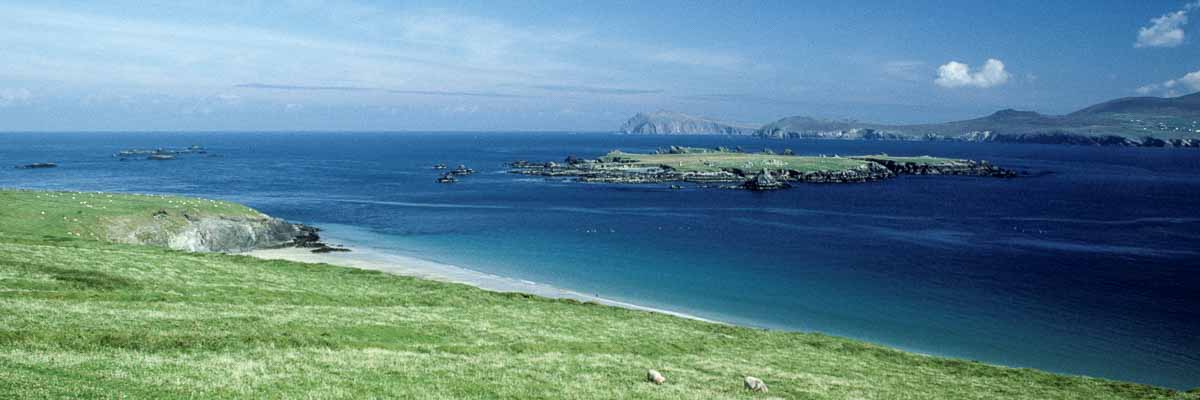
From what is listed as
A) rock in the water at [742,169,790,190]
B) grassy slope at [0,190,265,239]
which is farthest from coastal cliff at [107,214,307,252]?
rock in the water at [742,169,790,190]

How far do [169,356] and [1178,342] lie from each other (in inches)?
2192

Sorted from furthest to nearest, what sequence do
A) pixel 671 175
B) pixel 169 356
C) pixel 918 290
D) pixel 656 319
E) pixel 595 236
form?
pixel 671 175 → pixel 595 236 → pixel 918 290 → pixel 656 319 → pixel 169 356

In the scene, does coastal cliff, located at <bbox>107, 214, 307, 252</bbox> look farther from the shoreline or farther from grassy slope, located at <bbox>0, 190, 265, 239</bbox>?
the shoreline

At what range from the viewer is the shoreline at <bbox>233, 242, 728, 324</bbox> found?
189ft

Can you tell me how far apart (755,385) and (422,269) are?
4567 cm

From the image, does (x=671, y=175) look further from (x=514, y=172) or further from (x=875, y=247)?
(x=875, y=247)

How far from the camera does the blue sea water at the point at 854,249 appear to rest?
163ft

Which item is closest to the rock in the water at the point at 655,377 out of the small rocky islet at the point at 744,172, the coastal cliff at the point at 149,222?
the coastal cliff at the point at 149,222

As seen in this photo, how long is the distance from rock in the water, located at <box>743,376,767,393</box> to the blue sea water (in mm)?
24914

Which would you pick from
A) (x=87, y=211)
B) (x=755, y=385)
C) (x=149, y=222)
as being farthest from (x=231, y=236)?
(x=755, y=385)

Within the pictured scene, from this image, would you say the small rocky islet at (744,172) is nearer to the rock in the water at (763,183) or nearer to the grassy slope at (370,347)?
the rock in the water at (763,183)

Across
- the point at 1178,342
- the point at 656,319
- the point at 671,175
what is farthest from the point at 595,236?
the point at 671,175

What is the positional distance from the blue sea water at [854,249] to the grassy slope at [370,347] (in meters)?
14.6

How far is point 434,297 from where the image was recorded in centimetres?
4306
